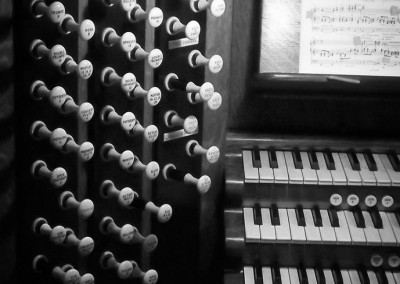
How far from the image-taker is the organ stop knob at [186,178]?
2.45m

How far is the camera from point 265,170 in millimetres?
2697

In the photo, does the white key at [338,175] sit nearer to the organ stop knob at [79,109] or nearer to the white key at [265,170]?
the white key at [265,170]

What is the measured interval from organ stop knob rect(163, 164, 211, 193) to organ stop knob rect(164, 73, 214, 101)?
0.24 metres

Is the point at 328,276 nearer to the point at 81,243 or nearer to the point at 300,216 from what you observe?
the point at 300,216

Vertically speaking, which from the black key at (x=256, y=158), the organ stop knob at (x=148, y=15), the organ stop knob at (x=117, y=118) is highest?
the organ stop knob at (x=148, y=15)

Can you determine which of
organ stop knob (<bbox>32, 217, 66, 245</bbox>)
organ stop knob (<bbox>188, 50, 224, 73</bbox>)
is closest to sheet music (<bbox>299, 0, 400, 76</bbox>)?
organ stop knob (<bbox>188, 50, 224, 73</bbox>)

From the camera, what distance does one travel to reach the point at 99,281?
8.21 ft

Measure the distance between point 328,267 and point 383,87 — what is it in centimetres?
62

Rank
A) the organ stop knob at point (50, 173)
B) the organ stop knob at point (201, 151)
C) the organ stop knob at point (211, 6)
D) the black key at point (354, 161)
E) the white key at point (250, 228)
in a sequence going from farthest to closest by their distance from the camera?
the black key at point (354, 161), the white key at point (250, 228), the organ stop knob at point (201, 151), the organ stop knob at point (211, 6), the organ stop knob at point (50, 173)

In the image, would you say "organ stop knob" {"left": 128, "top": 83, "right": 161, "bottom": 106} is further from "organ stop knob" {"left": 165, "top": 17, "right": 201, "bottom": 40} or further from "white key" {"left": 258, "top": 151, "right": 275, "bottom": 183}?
"white key" {"left": 258, "top": 151, "right": 275, "bottom": 183}

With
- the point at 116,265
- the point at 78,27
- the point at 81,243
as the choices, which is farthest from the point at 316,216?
the point at 78,27

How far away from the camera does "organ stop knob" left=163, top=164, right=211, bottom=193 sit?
245 cm

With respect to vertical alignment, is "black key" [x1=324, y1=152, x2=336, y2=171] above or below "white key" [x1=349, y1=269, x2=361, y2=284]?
above

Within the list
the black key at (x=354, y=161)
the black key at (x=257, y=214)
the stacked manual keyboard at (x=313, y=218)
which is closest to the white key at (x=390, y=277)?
the stacked manual keyboard at (x=313, y=218)
